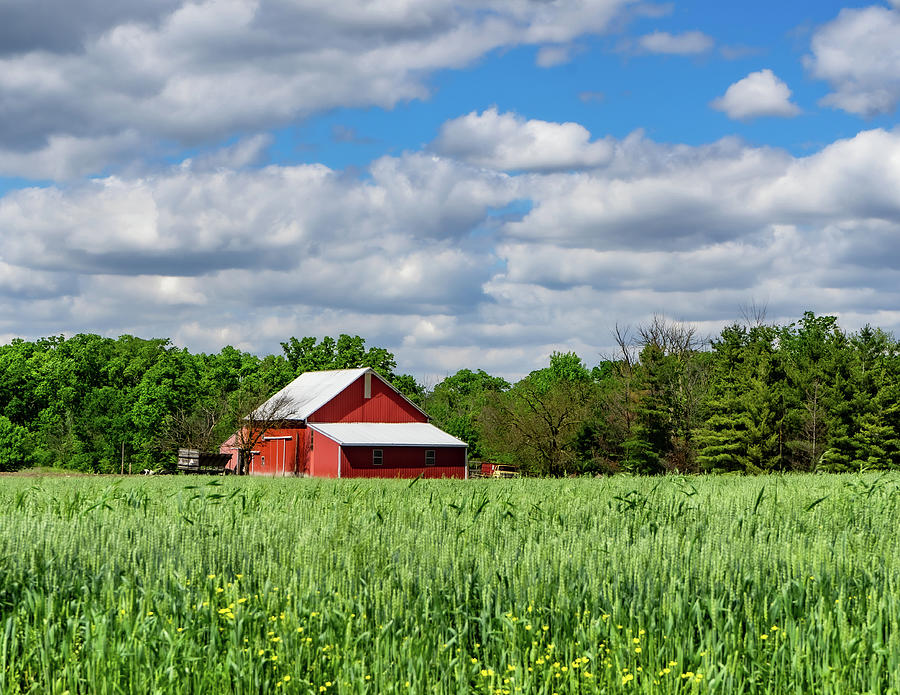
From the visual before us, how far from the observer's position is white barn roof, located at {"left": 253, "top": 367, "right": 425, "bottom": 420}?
5516 centimetres

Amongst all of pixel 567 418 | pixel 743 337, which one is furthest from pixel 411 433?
pixel 743 337

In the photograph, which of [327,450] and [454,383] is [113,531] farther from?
[454,383]

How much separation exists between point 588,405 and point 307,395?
20.6 metres

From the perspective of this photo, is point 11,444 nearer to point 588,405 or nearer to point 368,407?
point 368,407

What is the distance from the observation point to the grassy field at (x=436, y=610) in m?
5.37

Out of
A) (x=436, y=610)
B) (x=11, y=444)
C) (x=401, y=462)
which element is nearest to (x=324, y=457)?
(x=401, y=462)

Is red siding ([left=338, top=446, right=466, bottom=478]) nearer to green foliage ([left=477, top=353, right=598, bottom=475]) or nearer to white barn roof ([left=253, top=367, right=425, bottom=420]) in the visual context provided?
white barn roof ([left=253, top=367, right=425, bottom=420])

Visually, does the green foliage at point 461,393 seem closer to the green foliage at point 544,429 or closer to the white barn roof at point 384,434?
the green foliage at point 544,429

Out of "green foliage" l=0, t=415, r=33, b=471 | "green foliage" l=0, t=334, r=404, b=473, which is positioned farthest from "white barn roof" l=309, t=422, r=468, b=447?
"green foliage" l=0, t=415, r=33, b=471

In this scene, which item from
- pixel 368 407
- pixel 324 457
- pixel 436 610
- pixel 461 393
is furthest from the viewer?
pixel 461 393

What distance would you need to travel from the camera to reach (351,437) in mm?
53000

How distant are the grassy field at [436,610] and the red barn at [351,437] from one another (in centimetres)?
4403

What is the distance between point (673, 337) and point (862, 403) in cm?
1396

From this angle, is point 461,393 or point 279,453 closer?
point 279,453
